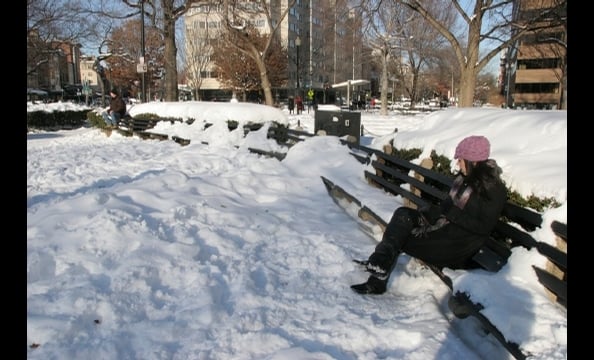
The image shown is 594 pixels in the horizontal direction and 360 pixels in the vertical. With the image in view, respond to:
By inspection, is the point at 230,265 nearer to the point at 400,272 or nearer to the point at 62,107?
the point at 400,272

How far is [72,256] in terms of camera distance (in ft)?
13.7

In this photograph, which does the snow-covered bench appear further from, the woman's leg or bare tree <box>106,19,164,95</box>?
bare tree <box>106,19,164,95</box>

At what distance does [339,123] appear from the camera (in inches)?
495

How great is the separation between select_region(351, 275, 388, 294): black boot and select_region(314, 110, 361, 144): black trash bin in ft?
28.1

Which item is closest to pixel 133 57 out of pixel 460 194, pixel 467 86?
pixel 467 86

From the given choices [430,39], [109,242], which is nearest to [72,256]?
[109,242]

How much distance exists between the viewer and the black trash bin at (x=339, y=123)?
12359 millimetres

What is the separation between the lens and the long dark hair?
11.5ft

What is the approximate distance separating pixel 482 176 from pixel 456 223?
1.41ft

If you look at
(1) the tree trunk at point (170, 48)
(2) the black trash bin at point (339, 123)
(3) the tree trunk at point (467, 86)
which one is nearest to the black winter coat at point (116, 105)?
(1) the tree trunk at point (170, 48)

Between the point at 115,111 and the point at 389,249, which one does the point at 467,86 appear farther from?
the point at 389,249

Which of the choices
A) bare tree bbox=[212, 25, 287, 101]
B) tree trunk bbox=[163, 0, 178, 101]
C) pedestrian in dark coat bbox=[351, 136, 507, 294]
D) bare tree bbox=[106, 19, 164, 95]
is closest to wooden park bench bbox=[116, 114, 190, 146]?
tree trunk bbox=[163, 0, 178, 101]
